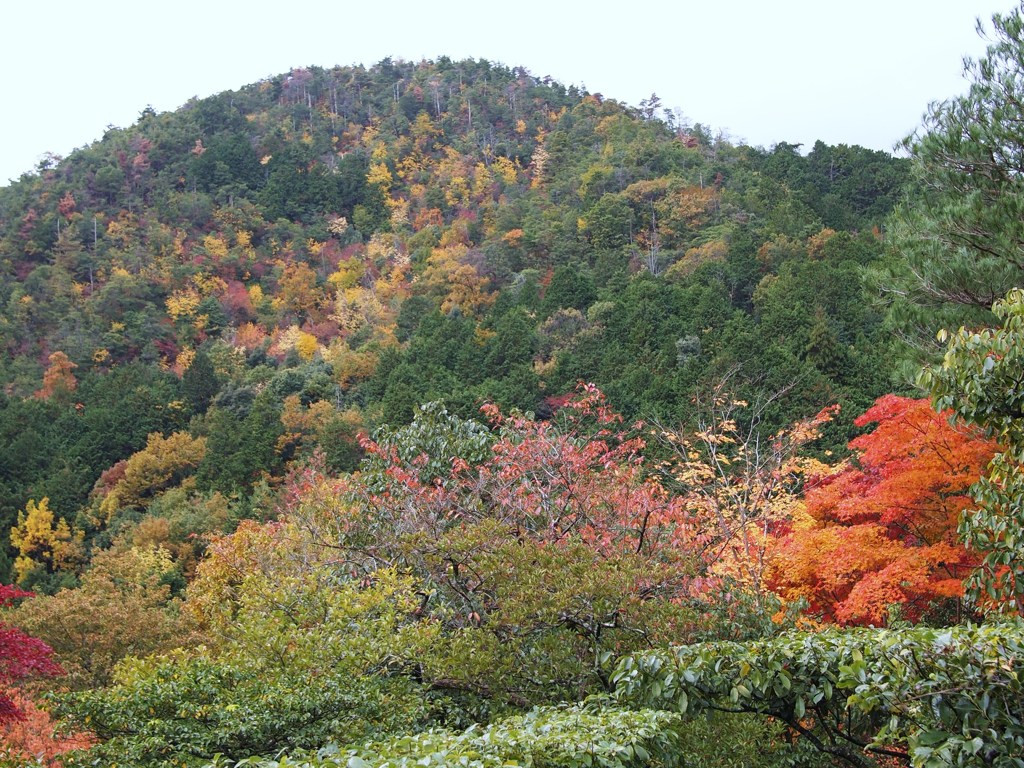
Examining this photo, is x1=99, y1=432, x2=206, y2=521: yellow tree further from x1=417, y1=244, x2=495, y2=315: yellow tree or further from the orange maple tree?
the orange maple tree

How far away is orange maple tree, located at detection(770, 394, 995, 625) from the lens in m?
9.58

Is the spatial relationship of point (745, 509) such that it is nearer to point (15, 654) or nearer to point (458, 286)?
point (15, 654)

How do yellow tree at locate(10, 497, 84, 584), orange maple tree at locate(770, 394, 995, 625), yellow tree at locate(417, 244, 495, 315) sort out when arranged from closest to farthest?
orange maple tree at locate(770, 394, 995, 625), yellow tree at locate(10, 497, 84, 584), yellow tree at locate(417, 244, 495, 315)

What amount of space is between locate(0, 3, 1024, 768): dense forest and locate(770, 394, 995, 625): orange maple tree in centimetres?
7

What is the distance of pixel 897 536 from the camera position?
1145 centimetres

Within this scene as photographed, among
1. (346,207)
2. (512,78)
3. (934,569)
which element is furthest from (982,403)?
(512,78)

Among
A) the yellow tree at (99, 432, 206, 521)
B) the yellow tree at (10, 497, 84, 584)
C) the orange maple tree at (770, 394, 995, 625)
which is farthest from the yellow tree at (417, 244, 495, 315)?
the orange maple tree at (770, 394, 995, 625)

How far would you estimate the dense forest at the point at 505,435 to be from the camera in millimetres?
4875

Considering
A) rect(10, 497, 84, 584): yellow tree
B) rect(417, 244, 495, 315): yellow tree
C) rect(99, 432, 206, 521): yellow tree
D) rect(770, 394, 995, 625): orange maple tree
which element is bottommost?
rect(10, 497, 84, 584): yellow tree

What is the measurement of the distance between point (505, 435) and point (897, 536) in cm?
529

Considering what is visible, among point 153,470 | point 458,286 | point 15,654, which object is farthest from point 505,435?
point 458,286

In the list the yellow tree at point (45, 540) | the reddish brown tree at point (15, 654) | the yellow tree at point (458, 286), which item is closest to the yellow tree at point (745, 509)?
the reddish brown tree at point (15, 654)

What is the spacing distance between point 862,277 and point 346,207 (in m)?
46.9

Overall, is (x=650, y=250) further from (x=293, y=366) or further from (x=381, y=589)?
(x=381, y=589)
